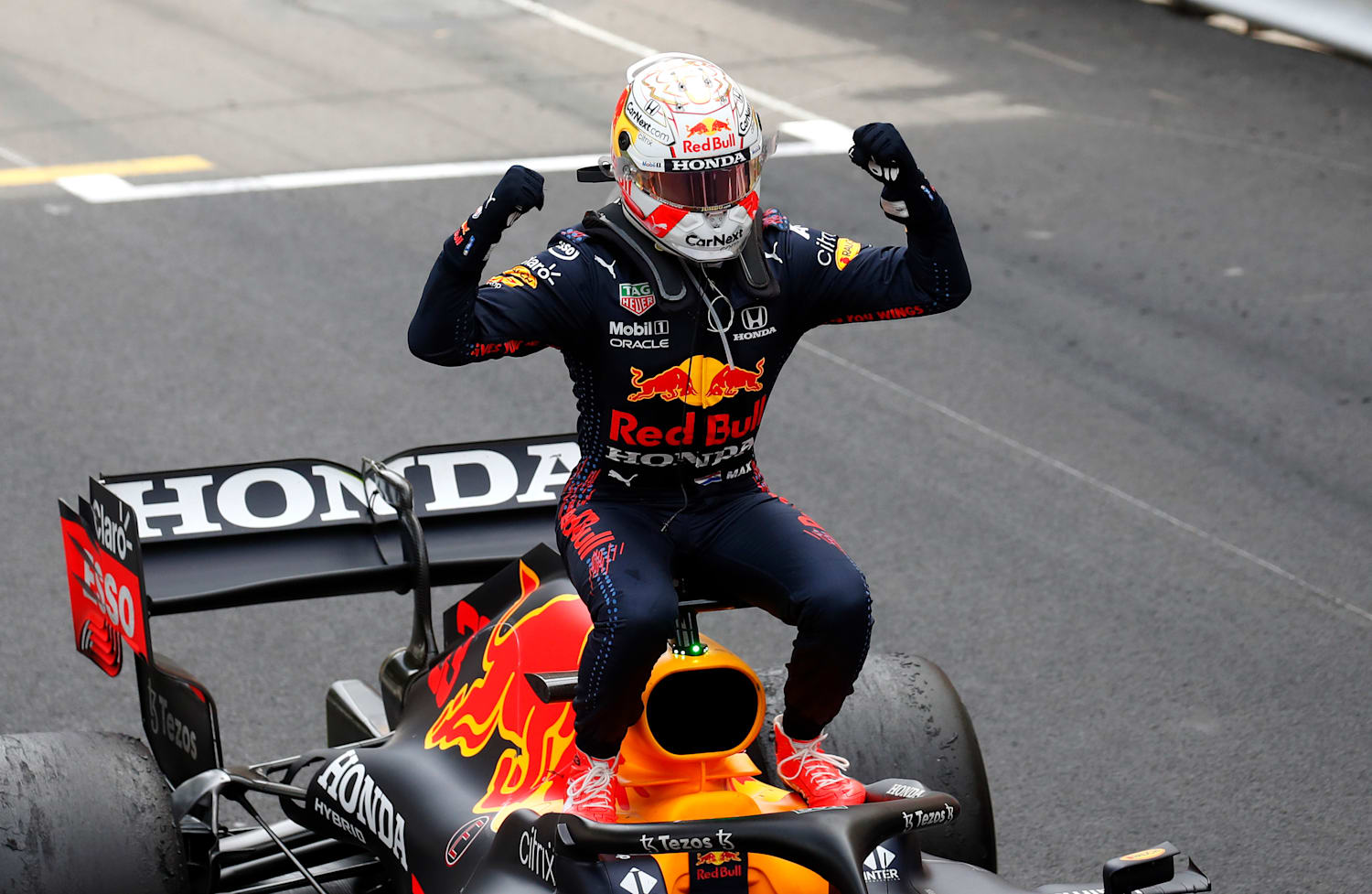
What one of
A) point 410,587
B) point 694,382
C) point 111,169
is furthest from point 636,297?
point 111,169

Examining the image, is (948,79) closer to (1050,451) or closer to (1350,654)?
(1050,451)

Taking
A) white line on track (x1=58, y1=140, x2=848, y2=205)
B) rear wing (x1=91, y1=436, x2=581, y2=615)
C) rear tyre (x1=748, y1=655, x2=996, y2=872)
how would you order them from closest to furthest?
rear tyre (x1=748, y1=655, x2=996, y2=872)
rear wing (x1=91, y1=436, x2=581, y2=615)
white line on track (x1=58, y1=140, x2=848, y2=205)

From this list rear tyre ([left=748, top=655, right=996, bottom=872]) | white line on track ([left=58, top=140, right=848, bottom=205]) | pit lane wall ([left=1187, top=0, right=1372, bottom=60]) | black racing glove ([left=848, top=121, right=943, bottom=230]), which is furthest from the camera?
pit lane wall ([left=1187, top=0, right=1372, bottom=60])

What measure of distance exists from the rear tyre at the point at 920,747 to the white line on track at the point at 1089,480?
9.07 feet

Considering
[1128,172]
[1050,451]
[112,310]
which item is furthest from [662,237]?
[1128,172]

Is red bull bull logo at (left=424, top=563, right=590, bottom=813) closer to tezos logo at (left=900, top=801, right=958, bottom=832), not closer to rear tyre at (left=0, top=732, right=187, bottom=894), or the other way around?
rear tyre at (left=0, top=732, right=187, bottom=894)

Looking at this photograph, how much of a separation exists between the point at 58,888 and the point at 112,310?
5286 mm

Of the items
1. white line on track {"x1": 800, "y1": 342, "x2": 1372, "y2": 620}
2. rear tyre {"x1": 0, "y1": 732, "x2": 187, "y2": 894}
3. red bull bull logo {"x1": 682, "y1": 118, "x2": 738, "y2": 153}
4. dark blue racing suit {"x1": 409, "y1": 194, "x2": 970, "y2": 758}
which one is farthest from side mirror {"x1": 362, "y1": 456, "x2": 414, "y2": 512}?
white line on track {"x1": 800, "y1": 342, "x2": 1372, "y2": 620}

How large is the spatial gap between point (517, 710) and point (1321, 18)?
35.5ft

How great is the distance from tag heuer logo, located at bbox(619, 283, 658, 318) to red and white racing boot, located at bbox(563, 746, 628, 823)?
910 millimetres

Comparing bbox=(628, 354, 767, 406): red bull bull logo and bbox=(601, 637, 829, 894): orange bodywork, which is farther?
bbox=(628, 354, 767, 406): red bull bull logo

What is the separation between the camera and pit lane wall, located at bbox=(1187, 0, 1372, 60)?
1301 cm

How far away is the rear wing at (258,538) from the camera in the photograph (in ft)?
15.0

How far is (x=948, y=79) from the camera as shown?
1268cm
